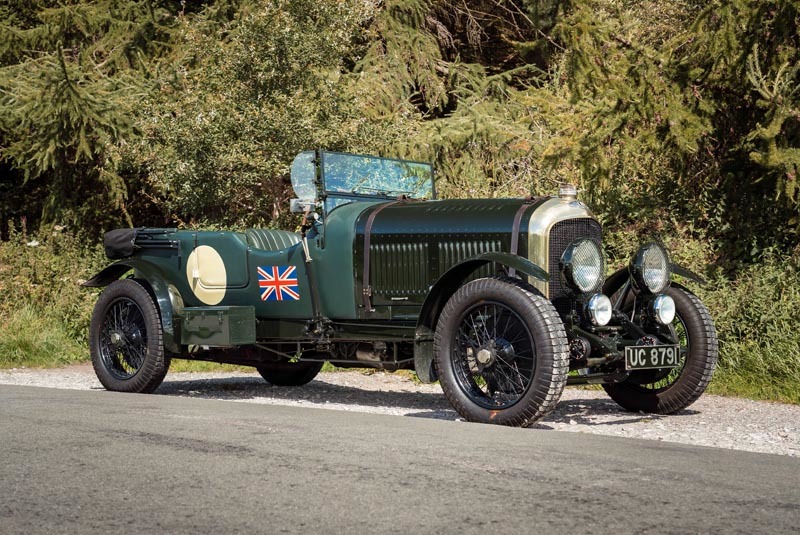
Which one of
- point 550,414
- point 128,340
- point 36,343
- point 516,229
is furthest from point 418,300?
point 36,343

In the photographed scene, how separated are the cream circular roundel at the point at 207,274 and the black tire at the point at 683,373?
12.1 feet

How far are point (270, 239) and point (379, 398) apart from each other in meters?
1.85

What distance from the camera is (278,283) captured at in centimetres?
947

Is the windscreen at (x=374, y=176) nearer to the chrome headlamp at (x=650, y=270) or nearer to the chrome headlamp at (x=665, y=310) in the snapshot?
the chrome headlamp at (x=650, y=270)

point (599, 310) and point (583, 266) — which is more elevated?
point (583, 266)

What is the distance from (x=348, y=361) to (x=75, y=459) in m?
3.62

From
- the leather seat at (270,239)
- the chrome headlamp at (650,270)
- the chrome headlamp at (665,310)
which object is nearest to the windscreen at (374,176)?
the leather seat at (270,239)

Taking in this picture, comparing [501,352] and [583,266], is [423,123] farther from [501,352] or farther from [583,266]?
[501,352]

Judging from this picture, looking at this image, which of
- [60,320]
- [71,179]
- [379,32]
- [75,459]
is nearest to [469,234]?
[75,459]

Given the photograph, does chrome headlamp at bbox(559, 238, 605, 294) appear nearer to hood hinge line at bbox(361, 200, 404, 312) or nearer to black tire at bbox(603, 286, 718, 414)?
black tire at bbox(603, 286, 718, 414)

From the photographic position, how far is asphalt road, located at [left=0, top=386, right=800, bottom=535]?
433 cm

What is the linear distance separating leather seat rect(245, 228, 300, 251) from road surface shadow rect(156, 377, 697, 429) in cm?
143

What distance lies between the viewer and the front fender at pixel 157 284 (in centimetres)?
953

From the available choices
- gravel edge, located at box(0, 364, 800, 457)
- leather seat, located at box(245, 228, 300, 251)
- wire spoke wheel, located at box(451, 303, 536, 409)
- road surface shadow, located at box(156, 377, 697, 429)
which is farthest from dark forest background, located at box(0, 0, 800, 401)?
leather seat, located at box(245, 228, 300, 251)
